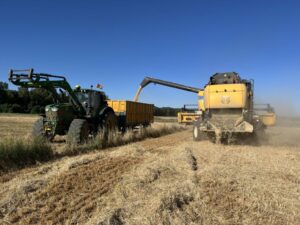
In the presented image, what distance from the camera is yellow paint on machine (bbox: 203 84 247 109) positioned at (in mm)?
12898

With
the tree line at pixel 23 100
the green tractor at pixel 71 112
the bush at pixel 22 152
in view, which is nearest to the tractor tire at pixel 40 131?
Answer: the green tractor at pixel 71 112

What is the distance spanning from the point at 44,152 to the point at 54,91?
3629mm

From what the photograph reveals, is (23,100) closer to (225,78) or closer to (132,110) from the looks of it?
(132,110)

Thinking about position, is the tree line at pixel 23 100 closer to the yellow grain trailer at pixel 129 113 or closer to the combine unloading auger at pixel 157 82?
the combine unloading auger at pixel 157 82

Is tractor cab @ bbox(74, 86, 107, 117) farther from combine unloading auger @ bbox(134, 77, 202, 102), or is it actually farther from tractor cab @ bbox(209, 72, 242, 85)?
combine unloading auger @ bbox(134, 77, 202, 102)

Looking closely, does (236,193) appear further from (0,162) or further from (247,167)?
(0,162)

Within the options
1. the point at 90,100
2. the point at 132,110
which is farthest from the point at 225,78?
the point at 132,110

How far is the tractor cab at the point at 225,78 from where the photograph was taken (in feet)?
46.2

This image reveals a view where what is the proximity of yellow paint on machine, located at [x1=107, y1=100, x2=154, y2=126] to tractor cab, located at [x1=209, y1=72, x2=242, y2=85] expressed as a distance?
5.37 metres

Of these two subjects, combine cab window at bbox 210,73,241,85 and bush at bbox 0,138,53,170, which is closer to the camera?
bush at bbox 0,138,53,170

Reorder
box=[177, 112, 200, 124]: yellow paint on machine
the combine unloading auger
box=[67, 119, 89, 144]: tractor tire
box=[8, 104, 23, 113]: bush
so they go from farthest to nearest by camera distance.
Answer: box=[8, 104, 23, 113]: bush → box=[177, 112, 200, 124]: yellow paint on machine → the combine unloading auger → box=[67, 119, 89, 144]: tractor tire

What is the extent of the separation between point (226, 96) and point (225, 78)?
1498 millimetres

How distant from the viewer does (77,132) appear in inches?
464

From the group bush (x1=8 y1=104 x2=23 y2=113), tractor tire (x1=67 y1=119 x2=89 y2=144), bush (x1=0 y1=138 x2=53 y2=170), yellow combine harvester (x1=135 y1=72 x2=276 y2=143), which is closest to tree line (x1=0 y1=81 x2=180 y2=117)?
bush (x1=8 y1=104 x2=23 y2=113)
